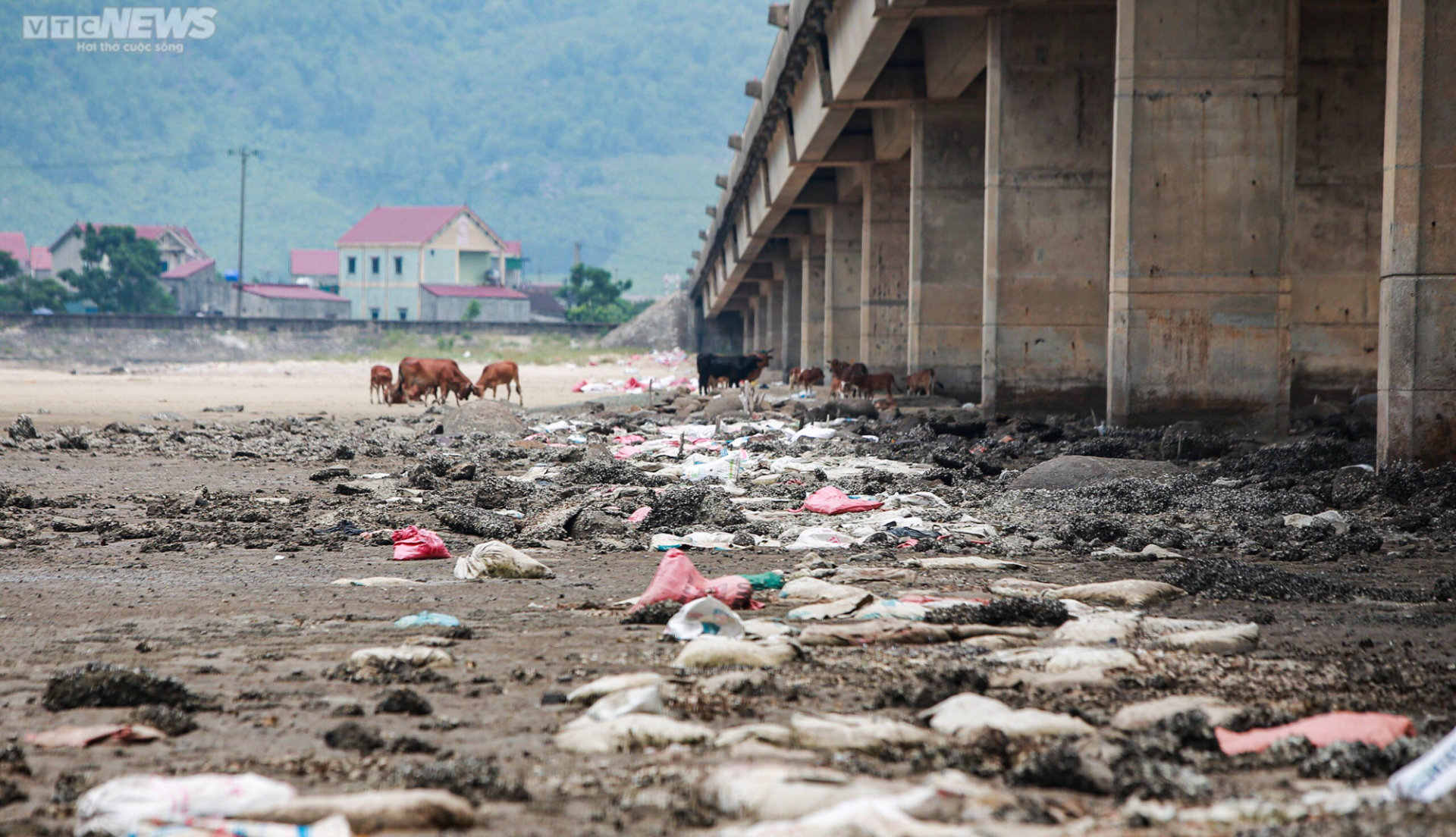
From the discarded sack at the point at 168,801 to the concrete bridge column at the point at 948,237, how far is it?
21.4m

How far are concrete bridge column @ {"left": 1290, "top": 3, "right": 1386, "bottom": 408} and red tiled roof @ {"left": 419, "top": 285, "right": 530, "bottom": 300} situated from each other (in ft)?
281

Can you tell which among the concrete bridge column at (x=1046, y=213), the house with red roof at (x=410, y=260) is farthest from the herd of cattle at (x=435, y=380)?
the house with red roof at (x=410, y=260)

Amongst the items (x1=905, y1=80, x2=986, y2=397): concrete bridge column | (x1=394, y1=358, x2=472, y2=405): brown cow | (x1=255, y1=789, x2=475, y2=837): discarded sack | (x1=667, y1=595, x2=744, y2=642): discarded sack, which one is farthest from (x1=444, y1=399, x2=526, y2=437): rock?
(x1=255, y1=789, x2=475, y2=837): discarded sack

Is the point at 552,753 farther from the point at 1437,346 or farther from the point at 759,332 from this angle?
the point at 759,332

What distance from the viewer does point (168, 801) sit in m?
2.94

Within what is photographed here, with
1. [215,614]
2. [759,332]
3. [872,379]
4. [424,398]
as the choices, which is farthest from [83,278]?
[215,614]

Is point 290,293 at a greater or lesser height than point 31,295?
greater

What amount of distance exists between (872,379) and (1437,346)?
47.3 feet

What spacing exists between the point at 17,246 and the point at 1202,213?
125m

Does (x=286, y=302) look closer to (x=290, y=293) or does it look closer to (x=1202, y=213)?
(x=290, y=293)

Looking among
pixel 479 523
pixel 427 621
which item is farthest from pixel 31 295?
pixel 427 621

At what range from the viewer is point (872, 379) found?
77.8 feet

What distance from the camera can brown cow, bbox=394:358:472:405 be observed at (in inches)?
1003

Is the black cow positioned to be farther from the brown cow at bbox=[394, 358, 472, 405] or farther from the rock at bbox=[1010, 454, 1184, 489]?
the rock at bbox=[1010, 454, 1184, 489]
